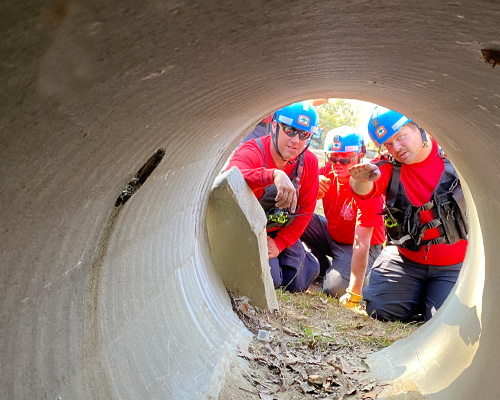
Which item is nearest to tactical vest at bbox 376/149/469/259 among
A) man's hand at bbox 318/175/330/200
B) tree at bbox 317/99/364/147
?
man's hand at bbox 318/175/330/200

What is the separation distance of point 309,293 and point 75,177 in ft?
15.3

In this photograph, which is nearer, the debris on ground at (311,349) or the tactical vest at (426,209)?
the debris on ground at (311,349)

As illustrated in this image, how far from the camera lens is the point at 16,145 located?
109 centimetres

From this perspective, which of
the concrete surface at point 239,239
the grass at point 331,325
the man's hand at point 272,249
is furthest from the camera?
the man's hand at point 272,249

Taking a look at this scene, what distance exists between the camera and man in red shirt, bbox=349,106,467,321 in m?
4.39

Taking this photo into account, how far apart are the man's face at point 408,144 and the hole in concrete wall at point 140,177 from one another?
3.26 meters

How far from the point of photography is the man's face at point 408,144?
466 cm

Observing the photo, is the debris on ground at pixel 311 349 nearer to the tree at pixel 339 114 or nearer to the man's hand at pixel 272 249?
the man's hand at pixel 272 249

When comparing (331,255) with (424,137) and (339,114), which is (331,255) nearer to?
(424,137)

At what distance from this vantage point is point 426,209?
4449mm

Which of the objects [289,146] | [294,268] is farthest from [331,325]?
[289,146]

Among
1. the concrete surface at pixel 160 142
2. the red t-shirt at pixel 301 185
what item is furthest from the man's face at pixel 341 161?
the concrete surface at pixel 160 142

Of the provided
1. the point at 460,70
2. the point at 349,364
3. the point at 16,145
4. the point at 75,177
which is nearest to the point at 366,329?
the point at 349,364

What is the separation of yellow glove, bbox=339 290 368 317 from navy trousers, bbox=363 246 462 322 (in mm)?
181
